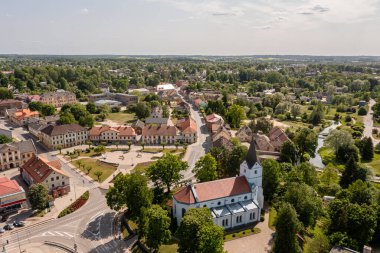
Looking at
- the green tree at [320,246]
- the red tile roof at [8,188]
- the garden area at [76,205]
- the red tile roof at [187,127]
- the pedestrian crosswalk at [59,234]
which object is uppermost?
the red tile roof at [187,127]

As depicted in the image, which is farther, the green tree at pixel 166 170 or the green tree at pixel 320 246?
the green tree at pixel 166 170

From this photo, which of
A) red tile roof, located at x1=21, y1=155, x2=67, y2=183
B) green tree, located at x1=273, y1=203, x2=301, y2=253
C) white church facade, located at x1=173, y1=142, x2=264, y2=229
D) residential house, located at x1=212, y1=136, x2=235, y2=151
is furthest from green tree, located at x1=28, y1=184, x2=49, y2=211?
residential house, located at x1=212, y1=136, x2=235, y2=151

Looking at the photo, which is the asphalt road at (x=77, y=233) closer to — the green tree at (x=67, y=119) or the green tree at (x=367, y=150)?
the green tree at (x=67, y=119)

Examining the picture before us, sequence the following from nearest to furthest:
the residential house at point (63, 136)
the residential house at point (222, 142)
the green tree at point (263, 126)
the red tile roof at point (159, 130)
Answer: the residential house at point (222, 142) < the residential house at point (63, 136) < the red tile roof at point (159, 130) < the green tree at point (263, 126)

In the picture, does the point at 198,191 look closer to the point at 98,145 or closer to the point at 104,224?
the point at 104,224

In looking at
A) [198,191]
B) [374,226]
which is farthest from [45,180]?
[374,226]

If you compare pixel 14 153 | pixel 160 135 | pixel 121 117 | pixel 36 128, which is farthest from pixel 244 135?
pixel 36 128

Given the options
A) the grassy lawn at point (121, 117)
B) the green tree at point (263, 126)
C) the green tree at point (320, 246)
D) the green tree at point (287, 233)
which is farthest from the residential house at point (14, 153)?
the green tree at point (263, 126)
